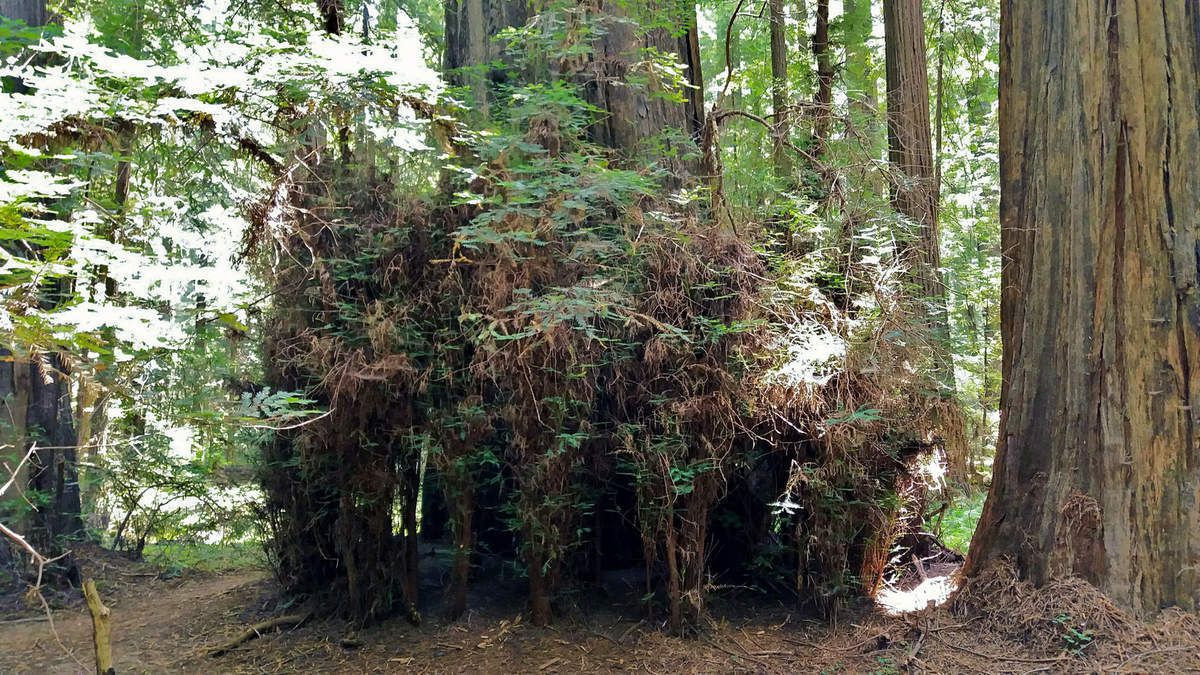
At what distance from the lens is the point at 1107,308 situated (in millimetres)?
5156

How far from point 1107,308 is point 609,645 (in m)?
4.19

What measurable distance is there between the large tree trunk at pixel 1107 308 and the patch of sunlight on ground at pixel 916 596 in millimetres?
926

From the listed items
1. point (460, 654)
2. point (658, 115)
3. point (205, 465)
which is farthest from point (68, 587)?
point (658, 115)

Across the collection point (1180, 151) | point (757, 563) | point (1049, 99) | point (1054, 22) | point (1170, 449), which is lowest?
point (757, 563)

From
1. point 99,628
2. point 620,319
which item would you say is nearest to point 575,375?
point 620,319

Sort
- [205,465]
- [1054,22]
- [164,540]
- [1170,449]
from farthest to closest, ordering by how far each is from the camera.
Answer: [164,540] < [205,465] < [1054,22] < [1170,449]

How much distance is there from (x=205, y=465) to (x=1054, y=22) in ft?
25.9

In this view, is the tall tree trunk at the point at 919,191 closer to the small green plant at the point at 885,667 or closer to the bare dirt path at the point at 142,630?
the small green plant at the point at 885,667

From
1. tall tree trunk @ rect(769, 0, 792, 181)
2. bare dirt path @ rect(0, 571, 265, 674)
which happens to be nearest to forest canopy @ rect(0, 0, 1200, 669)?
tall tree trunk @ rect(769, 0, 792, 181)

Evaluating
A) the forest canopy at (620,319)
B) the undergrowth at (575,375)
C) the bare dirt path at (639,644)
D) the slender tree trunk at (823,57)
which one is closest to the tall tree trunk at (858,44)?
the slender tree trunk at (823,57)

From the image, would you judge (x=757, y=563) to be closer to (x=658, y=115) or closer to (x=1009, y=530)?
(x=1009, y=530)

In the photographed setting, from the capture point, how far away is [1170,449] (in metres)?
4.95

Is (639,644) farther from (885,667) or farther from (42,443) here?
(42,443)

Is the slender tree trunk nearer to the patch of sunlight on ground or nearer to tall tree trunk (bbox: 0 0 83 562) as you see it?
the patch of sunlight on ground
